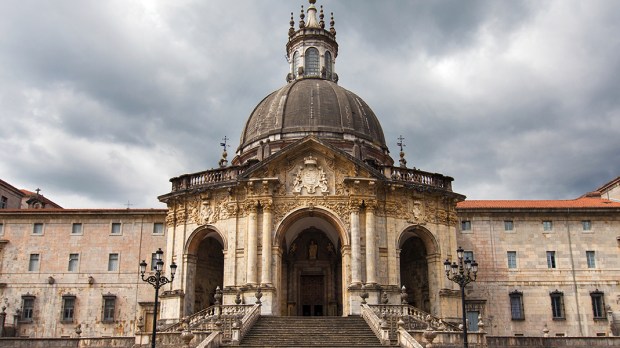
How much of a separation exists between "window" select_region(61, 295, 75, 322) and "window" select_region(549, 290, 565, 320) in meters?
32.9

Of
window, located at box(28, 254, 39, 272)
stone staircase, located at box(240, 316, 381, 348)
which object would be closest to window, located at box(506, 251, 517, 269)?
stone staircase, located at box(240, 316, 381, 348)

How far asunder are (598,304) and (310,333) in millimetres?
23834

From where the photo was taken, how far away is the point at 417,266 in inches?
1631

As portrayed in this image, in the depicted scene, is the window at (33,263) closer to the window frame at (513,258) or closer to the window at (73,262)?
the window at (73,262)

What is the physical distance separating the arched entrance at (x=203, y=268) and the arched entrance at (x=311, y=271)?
4618mm

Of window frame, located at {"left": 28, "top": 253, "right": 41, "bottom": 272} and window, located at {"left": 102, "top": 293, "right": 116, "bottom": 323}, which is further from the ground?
window frame, located at {"left": 28, "top": 253, "right": 41, "bottom": 272}

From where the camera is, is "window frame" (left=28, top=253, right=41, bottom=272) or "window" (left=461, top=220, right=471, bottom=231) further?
"window frame" (left=28, top=253, right=41, bottom=272)

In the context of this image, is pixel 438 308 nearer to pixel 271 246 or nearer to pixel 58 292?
pixel 271 246

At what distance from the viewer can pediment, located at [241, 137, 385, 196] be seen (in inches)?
1454

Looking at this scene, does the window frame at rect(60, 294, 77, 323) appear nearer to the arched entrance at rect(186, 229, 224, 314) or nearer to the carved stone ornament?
the arched entrance at rect(186, 229, 224, 314)

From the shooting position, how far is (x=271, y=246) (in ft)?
118

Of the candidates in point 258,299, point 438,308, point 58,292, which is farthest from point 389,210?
point 58,292

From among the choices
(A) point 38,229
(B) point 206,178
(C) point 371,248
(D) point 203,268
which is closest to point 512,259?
(C) point 371,248

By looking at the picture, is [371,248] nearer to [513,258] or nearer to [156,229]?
[513,258]
